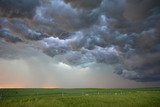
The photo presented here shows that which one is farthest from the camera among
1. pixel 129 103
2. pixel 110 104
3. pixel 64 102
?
pixel 129 103

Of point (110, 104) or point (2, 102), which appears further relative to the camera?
point (110, 104)

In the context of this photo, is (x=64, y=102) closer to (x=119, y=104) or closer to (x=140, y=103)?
(x=119, y=104)

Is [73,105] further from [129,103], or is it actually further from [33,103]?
[129,103]

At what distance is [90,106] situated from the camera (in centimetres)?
3975

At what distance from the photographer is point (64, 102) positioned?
39.9 m

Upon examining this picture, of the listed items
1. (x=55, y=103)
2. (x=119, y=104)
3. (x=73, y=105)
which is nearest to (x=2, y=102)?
(x=55, y=103)

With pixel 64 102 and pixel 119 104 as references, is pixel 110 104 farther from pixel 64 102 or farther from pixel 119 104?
pixel 64 102

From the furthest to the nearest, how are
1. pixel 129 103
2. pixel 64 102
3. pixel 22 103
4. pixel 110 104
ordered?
pixel 129 103, pixel 110 104, pixel 64 102, pixel 22 103

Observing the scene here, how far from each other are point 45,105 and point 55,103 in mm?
1898

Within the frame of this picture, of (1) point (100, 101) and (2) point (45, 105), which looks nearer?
(2) point (45, 105)

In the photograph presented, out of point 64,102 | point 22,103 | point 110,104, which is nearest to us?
point 22,103

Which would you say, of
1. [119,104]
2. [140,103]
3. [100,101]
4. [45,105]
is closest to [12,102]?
[45,105]

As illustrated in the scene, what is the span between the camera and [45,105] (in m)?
37.6

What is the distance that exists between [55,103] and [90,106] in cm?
639
